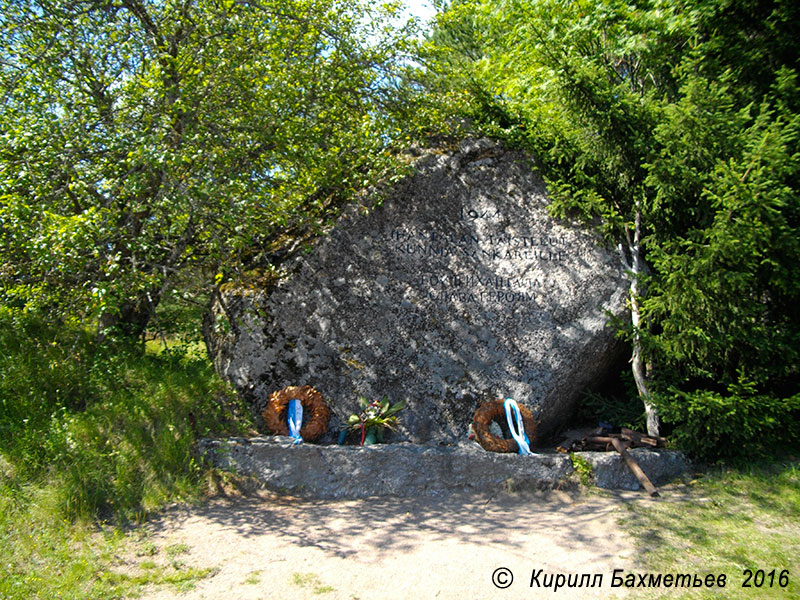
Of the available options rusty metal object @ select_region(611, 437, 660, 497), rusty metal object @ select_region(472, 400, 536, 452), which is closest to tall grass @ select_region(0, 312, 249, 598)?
rusty metal object @ select_region(472, 400, 536, 452)

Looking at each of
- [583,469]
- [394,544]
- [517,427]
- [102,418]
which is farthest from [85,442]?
[583,469]

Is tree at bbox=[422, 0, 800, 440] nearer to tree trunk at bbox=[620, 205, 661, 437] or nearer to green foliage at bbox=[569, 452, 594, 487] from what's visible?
tree trunk at bbox=[620, 205, 661, 437]

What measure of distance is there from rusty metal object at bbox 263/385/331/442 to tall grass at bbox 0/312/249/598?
0.38m

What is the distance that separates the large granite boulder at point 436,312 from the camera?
5.70 metres

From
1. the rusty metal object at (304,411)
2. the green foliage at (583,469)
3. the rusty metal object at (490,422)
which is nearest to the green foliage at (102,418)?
the rusty metal object at (304,411)

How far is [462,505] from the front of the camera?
4.64 metres

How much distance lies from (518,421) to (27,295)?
15.1ft

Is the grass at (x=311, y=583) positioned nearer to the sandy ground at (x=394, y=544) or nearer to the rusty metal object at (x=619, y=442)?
the sandy ground at (x=394, y=544)

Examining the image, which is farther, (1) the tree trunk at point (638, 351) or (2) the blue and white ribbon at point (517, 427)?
(1) the tree trunk at point (638, 351)

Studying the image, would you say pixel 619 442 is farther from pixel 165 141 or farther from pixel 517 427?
pixel 165 141

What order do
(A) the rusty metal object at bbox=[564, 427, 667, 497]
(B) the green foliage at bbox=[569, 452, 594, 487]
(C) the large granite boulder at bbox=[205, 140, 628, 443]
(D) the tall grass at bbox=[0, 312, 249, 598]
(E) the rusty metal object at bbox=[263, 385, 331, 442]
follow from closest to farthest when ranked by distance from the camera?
(D) the tall grass at bbox=[0, 312, 249, 598] < (B) the green foliage at bbox=[569, 452, 594, 487] < (A) the rusty metal object at bbox=[564, 427, 667, 497] < (E) the rusty metal object at bbox=[263, 385, 331, 442] < (C) the large granite boulder at bbox=[205, 140, 628, 443]

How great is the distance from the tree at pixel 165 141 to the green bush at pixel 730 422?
153 inches

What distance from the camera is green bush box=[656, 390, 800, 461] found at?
480 centimetres

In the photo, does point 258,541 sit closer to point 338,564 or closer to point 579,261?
A: point 338,564
